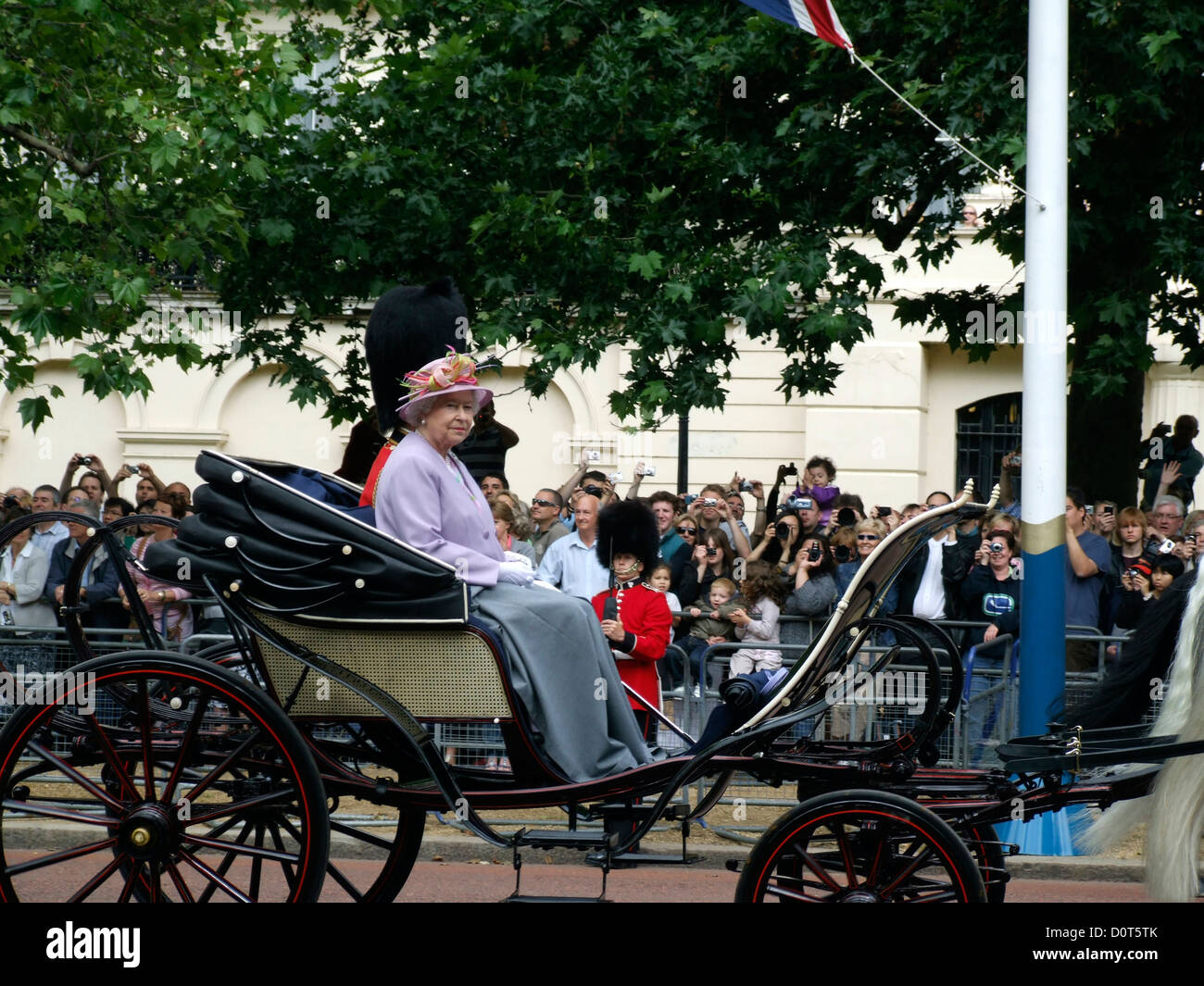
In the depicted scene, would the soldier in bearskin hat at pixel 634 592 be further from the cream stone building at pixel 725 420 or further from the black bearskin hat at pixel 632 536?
the cream stone building at pixel 725 420

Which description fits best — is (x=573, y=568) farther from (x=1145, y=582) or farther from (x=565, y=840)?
(x=565, y=840)

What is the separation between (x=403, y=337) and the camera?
5.79 meters

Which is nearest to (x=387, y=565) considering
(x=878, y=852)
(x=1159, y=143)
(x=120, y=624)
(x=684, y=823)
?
(x=684, y=823)

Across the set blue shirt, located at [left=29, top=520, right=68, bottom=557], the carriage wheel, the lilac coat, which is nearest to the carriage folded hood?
the lilac coat

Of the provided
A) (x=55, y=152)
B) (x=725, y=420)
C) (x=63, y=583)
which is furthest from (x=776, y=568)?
(x=725, y=420)

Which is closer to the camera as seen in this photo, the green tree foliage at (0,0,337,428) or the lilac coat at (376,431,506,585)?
the lilac coat at (376,431,506,585)

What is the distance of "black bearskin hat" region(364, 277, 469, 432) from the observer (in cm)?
580

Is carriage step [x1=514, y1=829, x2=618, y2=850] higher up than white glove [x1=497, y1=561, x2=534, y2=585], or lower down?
lower down

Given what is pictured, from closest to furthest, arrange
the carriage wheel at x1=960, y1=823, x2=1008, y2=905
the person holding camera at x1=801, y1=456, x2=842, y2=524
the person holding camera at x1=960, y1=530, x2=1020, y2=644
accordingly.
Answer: the carriage wheel at x1=960, y1=823, x2=1008, y2=905 < the person holding camera at x1=960, y1=530, x2=1020, y2=644 < the person holding camera at x1=801, y1=456, x2=842, y2=524

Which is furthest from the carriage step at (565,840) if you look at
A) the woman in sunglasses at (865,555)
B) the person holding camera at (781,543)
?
the person holding camera at (781,543)

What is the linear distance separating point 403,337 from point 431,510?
0.67m

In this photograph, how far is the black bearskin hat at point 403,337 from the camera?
5797mm

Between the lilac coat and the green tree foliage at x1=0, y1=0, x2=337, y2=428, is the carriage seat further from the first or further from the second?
the green tree foliage at x1=0, y1=0, x2=337, y2=428
